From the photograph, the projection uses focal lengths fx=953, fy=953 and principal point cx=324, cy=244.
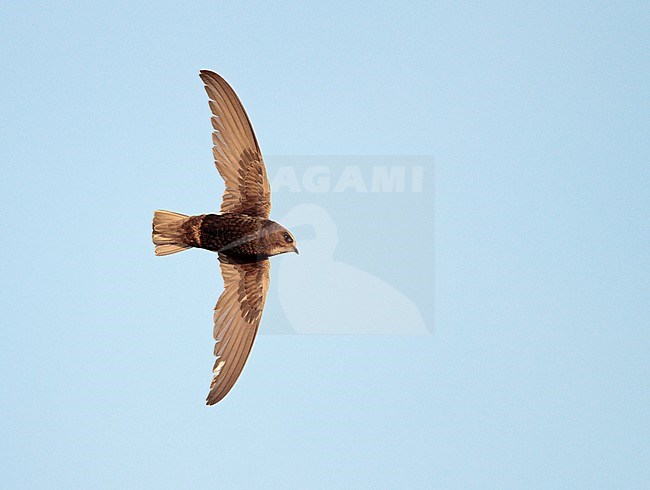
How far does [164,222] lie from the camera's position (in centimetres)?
748

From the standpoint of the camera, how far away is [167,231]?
7.48 meters

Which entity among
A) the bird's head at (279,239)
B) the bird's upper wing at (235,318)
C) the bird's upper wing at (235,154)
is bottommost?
the bird's upper wing at (235,318)

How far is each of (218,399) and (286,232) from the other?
4.62 ft

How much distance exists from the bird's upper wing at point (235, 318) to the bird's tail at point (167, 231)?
0.43 m

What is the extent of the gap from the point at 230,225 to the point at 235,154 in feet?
1.85

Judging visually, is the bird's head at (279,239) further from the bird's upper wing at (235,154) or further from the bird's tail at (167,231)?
the bird's tail at (167,231)

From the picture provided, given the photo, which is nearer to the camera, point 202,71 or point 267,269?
point 202,71

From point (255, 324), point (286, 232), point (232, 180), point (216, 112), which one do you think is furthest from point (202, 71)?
point (255, 324)

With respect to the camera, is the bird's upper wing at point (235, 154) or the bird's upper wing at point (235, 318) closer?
the bird's upper wing at point (235, 154)

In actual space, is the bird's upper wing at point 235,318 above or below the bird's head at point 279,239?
below

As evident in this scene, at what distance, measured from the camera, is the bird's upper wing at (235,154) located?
7.34m

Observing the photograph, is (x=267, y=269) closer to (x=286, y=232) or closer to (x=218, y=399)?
(x=286, y=232)

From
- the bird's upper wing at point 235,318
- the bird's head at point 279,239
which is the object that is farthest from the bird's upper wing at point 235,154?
the bird's upper wing at point 235,318

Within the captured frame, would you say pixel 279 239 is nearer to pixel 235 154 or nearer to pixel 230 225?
pixel 230 225
